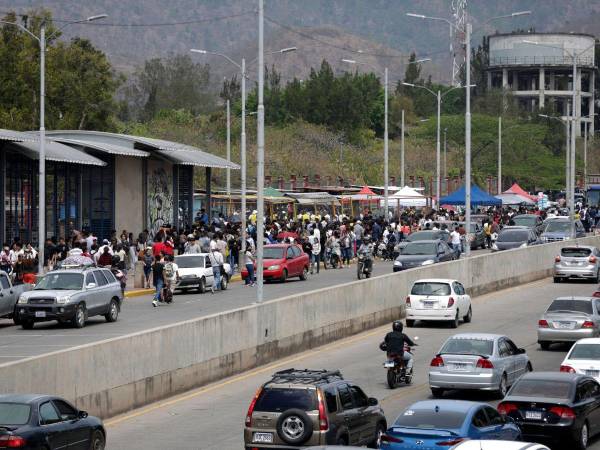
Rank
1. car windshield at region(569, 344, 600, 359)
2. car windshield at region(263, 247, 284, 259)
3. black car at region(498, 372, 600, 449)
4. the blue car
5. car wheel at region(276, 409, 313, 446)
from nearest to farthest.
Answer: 1. the blue car
2. car wheel at region(276, 409, 313, 446)
3. black car at region(498, 372, 600, 449)
4. car windshield at region(569, 344, 600, 359)
5. car windshield at region(263, 247, 284, 259)

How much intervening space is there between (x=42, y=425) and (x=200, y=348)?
9.55m

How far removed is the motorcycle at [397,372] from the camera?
87.7ft

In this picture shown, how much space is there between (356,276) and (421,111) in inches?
4953

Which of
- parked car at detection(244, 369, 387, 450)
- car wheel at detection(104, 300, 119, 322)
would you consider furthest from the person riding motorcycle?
car wheel at detection(104, 300, 119, 322)

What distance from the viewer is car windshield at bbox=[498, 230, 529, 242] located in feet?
197

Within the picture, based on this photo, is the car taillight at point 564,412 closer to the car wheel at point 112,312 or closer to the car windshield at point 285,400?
the car windshield at point 285,400

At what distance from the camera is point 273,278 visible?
1886 inches

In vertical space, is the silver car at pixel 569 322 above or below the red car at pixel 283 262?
below

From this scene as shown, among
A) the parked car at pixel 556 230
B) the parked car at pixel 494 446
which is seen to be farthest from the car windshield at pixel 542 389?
the parked car at pixel 556 230

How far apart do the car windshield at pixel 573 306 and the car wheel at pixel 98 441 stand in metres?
16.5

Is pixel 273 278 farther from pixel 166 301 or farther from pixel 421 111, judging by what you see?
pixel 421 111

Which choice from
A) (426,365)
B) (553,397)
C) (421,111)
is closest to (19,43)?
(426,365)

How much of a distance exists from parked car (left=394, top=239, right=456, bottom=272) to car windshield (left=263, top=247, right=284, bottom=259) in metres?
4.31

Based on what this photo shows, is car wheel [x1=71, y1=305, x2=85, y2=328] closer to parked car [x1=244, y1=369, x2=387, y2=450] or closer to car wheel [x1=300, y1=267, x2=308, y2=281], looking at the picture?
parked car [x1=244, y1=369, x2=387, y2=450]
